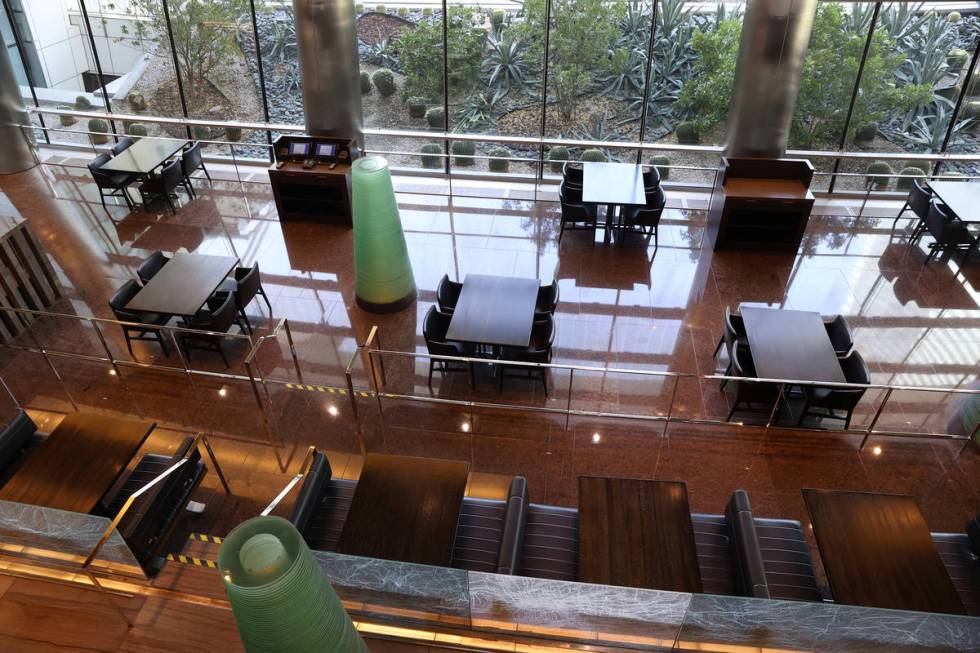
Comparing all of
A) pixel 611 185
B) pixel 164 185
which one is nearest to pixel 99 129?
pixel 164 185

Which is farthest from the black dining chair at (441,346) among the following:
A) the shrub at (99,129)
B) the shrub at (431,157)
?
the shrub at (99,129)

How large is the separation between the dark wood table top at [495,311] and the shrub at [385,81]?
445cm

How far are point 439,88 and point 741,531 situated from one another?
25.2ft

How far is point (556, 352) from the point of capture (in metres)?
6.95

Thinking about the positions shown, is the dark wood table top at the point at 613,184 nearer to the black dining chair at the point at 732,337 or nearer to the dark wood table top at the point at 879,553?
the black dining chair at the point at 732,337

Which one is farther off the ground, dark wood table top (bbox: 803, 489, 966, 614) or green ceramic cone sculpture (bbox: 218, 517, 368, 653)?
green ceramic cone sculpture (bbox: 218, 517, 368, 653)

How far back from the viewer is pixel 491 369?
6.43 meters

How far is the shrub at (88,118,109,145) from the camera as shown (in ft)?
36.9

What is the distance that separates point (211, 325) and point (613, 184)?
5.05 m

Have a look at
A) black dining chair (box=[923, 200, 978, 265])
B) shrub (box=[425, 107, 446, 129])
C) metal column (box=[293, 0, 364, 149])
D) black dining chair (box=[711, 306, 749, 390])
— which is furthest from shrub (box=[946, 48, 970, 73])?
metal column (box=[293, 0, 364, 149])

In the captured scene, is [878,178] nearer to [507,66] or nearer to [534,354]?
[507,66]

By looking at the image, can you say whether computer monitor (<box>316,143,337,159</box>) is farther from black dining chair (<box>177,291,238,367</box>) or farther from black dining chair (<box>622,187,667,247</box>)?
black dining chair (<box>622,187,667,247</box>)

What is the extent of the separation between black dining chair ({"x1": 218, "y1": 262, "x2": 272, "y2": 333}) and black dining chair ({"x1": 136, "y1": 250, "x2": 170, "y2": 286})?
69 cm

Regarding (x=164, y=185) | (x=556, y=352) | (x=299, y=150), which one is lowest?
(x=556, y=352)
